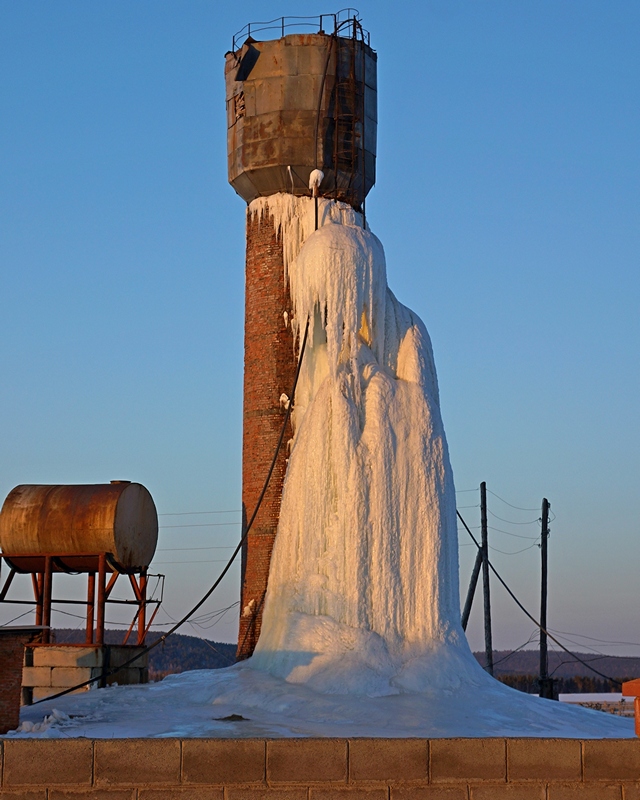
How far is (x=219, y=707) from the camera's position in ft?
57.1

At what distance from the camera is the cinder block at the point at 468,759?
11836 mm

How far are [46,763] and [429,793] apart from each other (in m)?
3.88

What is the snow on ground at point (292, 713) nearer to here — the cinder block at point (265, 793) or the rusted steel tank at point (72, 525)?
the cinder block at point (265, 793)

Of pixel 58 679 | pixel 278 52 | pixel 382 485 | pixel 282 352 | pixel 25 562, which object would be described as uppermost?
pixel 278 52

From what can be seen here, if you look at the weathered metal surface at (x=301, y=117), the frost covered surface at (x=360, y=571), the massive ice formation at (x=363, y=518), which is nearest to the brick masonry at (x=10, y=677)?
the frost covered surface at (x=360, y=571)

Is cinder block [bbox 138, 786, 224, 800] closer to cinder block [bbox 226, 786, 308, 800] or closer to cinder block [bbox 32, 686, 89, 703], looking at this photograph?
cinder block [bbox 226, 786, 308, 800]

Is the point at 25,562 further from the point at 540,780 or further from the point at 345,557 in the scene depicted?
the point at 540,780

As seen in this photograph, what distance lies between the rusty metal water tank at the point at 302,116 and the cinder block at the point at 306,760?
14.5 m

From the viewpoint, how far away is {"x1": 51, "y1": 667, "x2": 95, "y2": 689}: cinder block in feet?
69.5

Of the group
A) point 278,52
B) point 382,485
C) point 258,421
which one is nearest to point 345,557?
point 382,485

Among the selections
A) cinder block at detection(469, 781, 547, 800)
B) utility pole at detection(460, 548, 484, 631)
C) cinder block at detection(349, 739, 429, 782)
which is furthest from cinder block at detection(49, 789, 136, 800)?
utility pole at detection(460, 548, 484, 631)

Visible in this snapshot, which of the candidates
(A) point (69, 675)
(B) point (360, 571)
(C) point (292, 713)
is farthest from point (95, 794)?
(A) point (69, 675)

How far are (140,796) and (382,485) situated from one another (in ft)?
29.3

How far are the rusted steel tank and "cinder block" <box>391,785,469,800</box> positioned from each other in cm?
1181
